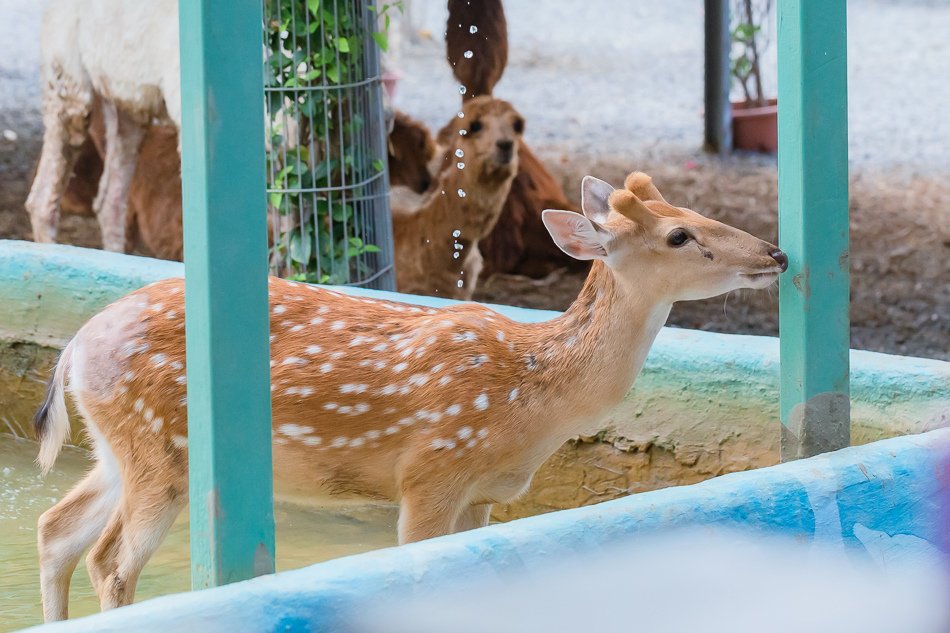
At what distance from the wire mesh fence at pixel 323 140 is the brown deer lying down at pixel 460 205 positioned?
1.97ft

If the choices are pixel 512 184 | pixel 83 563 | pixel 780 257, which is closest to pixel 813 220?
pixel 780 257

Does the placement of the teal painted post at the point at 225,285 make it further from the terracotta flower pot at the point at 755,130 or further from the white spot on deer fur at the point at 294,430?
the terracotta flower pot at the point at 755,130

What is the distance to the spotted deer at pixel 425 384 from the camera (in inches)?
127

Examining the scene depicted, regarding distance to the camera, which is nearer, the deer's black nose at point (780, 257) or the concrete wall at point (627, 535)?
the concrete wall at point (627, 535)

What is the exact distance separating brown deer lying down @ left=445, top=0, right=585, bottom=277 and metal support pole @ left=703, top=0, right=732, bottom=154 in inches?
81.0

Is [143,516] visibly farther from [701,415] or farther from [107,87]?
[107,87]

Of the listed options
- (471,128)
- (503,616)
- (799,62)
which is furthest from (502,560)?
(471,128)


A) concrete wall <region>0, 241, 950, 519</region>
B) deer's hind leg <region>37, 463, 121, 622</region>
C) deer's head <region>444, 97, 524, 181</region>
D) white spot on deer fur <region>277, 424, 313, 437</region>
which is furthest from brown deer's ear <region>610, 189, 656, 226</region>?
deer's head <region>444, 97, 524, 181</region>

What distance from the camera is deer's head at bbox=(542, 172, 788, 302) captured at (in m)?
3.23

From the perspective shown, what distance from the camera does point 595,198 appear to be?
345cm

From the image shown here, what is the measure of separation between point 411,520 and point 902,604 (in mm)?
1114

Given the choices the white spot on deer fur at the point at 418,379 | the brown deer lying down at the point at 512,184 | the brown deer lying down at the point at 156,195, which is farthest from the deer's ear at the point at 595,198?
the brown deer lying down at the point at 512,184

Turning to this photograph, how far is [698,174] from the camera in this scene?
10156mm

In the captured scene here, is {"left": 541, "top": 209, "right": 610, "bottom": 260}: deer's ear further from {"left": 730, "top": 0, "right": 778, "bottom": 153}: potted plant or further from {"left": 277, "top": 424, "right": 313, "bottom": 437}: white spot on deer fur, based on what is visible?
{"left": 730, "top": 0, "right": 778, "bottom": 153}: potted plant
